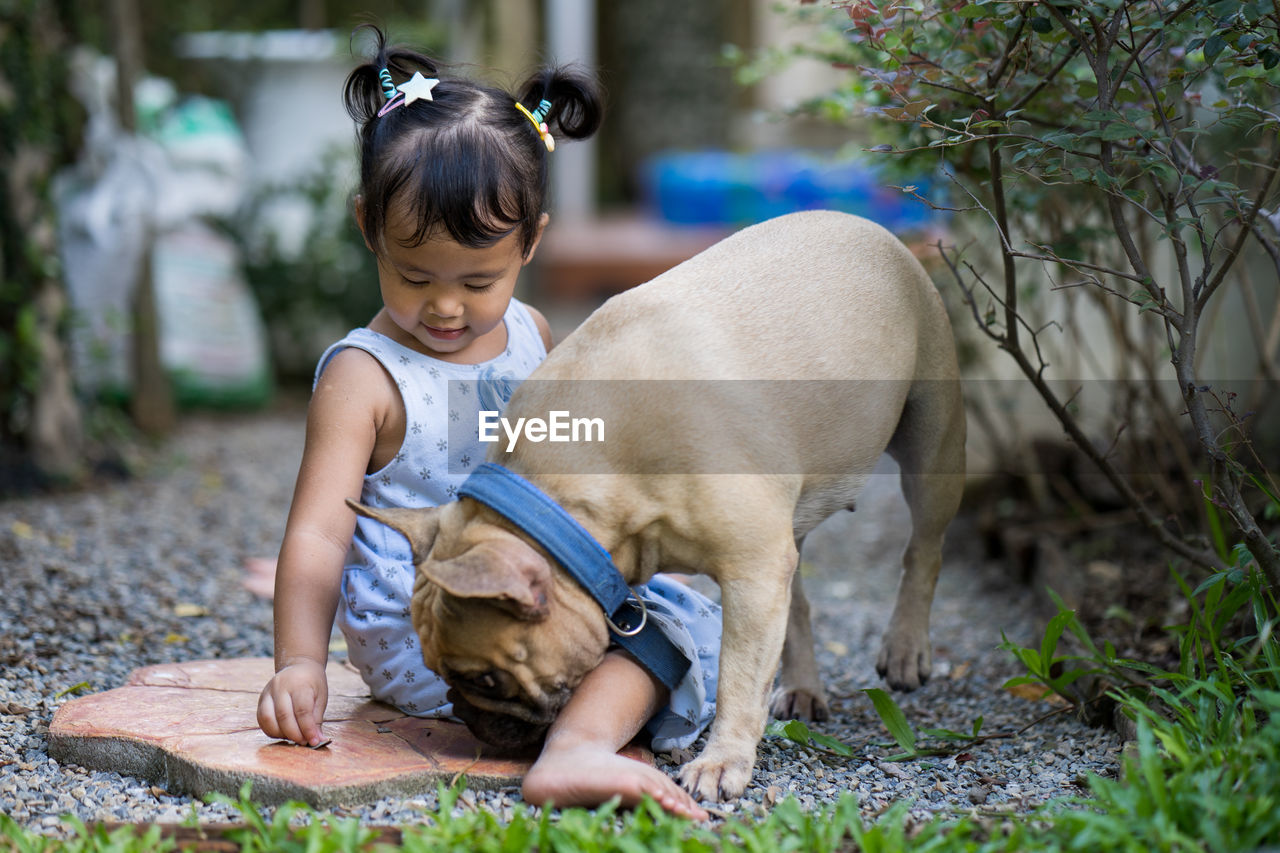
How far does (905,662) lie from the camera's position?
2900 mm

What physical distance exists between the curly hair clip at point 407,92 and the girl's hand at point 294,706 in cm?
114

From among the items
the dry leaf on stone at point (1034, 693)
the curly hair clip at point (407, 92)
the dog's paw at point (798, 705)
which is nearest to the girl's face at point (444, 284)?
the curly hair clip at point (407, 92)

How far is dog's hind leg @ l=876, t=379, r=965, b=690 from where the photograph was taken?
2838 mm

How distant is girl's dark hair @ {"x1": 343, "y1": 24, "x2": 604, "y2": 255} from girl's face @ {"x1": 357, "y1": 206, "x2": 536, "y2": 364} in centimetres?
3

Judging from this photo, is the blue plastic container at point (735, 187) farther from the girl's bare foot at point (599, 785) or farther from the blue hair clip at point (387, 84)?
the girl's bare foot at point (599, 785)

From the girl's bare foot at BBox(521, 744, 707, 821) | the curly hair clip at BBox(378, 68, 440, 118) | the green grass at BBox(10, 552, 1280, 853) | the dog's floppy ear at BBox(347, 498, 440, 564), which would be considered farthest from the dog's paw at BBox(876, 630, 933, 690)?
the curly hair clip at BBox(378, 68, 440, 118)

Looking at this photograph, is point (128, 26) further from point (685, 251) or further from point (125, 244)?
point (685, 251)

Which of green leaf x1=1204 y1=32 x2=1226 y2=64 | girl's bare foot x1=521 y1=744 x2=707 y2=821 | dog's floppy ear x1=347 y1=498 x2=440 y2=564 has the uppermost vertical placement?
green leaf x1=1204 y1=32 x2=1226 y2=64

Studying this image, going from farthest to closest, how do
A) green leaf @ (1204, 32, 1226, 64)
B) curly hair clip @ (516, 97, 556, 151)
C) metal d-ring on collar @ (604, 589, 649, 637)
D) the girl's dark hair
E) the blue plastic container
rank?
the blue plastic container, curly hair clip @ (516, 97, 556, 151), the girl's dark hair, metal d-ring on collar @ (604, 589, 649, 637), green leaf @ (1204, 32, 1226, 64)

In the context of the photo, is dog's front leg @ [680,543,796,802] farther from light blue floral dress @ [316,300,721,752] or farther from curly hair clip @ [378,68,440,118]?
curly hair clip @ [378,68,440,118]

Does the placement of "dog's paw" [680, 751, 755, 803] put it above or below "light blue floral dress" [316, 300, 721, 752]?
below

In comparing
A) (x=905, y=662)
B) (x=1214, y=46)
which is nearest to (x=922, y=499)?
(x=905, y=662)

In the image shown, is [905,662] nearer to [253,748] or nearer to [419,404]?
[419,404]

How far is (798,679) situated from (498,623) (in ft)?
3.40
